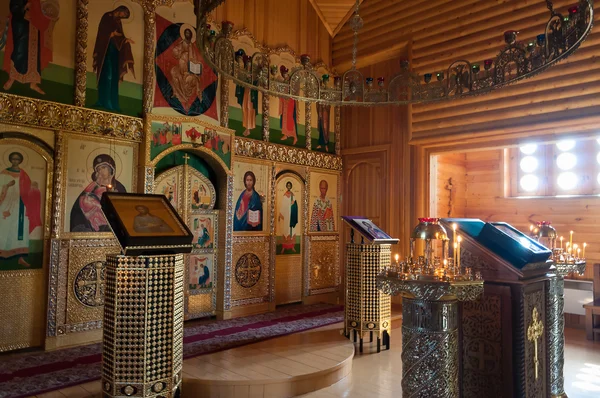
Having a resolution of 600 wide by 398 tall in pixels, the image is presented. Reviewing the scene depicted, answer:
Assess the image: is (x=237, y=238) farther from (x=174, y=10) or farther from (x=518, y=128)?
(x=518, y=128)

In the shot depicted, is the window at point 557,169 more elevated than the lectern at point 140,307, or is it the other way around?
the window at point 557,169

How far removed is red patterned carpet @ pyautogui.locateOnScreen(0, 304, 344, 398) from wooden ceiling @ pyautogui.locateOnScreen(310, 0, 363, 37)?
6026mm

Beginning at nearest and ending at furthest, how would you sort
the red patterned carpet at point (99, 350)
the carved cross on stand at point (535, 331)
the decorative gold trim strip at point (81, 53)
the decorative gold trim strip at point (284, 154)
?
1. the carved cross on stand at point (535, 331)
2. the red patterned carpet at point (99, 350)
3. the decorative gold trim strip at point (81, 53)
4. the decorative gold trim strip at point (284, 154)

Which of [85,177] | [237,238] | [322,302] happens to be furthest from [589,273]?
[85,177]

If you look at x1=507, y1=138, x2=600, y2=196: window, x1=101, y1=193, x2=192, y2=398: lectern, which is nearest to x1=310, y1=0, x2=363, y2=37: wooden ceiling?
x1=507, y1=138, x2=600, y2=196: window

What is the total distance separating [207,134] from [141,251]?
3.99 m

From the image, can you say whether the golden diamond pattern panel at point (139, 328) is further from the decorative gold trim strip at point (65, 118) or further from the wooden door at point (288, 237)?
the wooden door at point (288, 237)

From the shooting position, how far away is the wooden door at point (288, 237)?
27.6 feet

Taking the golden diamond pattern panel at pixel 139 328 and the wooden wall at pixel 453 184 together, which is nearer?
the golden diamond pattern panel at pixel 139 328

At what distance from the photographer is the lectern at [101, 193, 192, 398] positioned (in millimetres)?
3361

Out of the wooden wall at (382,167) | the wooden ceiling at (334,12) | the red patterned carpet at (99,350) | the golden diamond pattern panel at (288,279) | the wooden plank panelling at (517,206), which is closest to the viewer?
the red patterned carpet at (99,350)

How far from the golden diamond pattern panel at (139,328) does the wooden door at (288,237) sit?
487 cm

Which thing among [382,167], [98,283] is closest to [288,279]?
[382,167]

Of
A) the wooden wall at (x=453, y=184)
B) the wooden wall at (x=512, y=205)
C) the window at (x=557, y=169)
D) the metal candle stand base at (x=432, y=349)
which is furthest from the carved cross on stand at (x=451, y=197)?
the metal candle stand base at (x=432, y=349)
